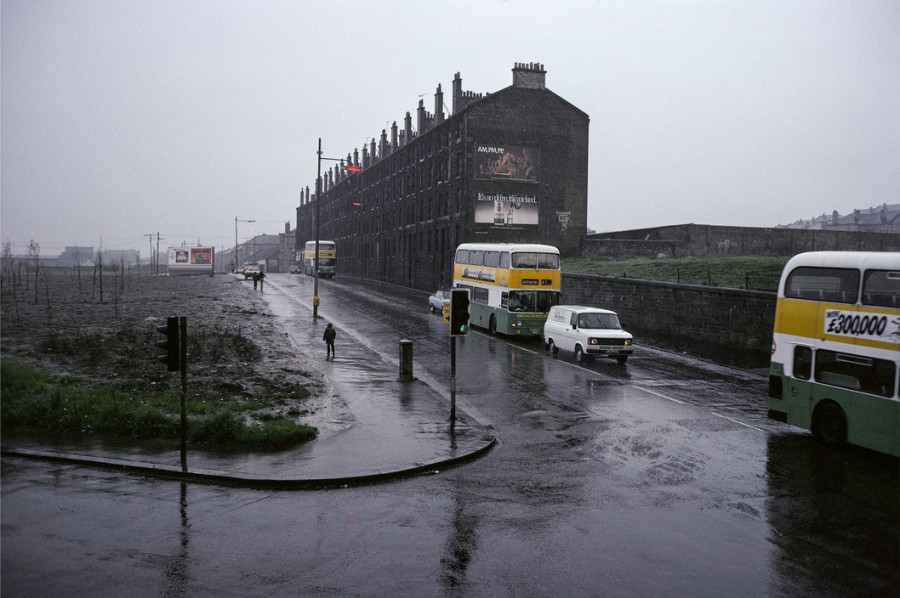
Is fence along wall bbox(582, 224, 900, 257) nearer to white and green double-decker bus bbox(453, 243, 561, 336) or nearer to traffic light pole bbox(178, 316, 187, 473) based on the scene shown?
white and green double-decker bus bbox(453, 243, 561, 336)

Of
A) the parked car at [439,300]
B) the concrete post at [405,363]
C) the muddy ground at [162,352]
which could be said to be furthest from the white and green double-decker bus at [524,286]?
the concrete post at [405,363]

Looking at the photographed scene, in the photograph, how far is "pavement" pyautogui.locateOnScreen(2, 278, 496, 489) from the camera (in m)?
10.6

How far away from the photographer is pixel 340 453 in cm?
1197

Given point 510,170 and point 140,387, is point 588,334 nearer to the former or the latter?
point 140,387

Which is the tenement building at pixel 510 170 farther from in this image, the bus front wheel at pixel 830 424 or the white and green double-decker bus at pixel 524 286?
the bus front wheel at pixel 830 424

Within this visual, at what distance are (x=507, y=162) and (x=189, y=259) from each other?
6943 cm

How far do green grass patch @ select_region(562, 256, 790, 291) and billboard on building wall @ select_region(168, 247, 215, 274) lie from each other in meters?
75.2

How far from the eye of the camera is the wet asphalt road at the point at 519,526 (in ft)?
23.3

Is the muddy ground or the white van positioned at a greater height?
the white van

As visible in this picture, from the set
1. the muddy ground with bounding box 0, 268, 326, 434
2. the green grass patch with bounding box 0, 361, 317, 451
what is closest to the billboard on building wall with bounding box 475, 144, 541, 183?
the muddy ground with bounding box 0, 268, 326, 434

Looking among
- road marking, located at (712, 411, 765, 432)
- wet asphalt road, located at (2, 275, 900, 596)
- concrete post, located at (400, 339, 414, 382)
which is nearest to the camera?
wet asphalt road, located at (2, 275, 900, 596)

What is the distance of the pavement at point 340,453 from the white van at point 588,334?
9072 mm

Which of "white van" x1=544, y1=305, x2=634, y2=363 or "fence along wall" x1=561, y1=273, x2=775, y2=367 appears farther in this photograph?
"fence along wall" x1=561, y1=273, x2=775, y2=367

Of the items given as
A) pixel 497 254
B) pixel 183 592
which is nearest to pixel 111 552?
pixel 183 592
